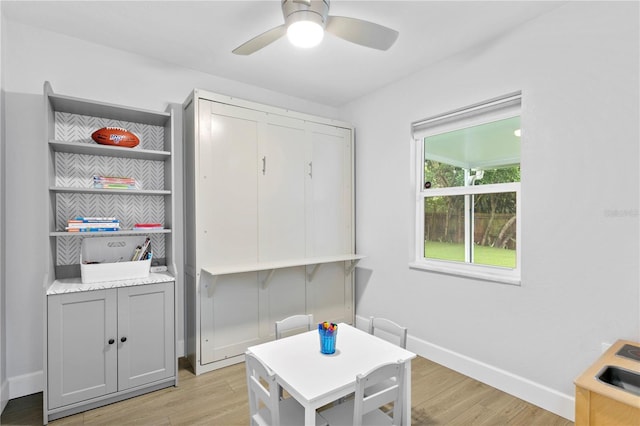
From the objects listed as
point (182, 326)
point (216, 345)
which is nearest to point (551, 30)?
point (216, 345)

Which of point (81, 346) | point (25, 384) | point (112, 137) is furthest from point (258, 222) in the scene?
point (25, 384)

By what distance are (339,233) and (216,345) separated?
168 cm

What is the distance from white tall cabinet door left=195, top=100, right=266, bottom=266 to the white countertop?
38 centimetres

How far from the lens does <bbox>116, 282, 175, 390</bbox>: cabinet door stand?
2314mm

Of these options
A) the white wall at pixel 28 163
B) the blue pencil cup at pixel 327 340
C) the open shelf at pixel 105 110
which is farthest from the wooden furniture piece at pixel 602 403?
the white wall at pixel 28 163

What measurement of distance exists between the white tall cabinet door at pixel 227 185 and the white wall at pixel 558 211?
165cm

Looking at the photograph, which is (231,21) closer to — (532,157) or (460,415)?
(532,157)

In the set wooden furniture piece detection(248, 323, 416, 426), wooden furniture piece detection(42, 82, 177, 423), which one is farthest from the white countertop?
wooden furniture piece detection(248, 323, 416, 426)

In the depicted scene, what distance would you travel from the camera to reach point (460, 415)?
2.19 m

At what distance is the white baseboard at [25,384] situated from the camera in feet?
7.66

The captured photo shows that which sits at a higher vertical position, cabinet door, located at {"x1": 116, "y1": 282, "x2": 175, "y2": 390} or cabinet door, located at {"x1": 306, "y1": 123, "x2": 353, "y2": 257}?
cabinet door, located at {"x1": 306, "y1": 123, "x2": 353, "y2": 257}

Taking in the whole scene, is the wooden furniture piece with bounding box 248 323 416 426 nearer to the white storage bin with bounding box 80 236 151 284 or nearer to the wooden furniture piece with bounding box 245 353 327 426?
the wooden furniture piece with bounding box 245 353 327 426

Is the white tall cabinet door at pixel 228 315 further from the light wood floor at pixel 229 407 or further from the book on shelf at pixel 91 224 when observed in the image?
the book on shelf at pixel 91 224

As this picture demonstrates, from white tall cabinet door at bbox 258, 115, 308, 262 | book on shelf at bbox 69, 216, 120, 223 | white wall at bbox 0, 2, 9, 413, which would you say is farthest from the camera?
white tall cabinet door at bbox 258, 115, 308, 262
